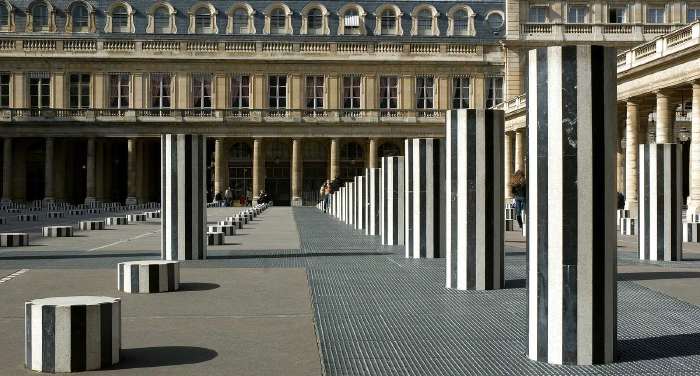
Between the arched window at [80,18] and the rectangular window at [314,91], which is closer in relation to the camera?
the rectangular window at [314,91]

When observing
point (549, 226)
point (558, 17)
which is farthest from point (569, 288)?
point (558, 17)

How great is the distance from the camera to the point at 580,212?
8.27m

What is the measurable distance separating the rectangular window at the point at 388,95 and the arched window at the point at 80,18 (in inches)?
871

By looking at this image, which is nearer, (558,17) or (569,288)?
(569,288)

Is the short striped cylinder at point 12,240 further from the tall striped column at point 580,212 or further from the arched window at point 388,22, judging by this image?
the arched window at point 388,22

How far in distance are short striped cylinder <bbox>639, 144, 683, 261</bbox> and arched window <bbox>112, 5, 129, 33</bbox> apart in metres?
58.7

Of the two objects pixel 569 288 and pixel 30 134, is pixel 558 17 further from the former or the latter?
pixel 569 288

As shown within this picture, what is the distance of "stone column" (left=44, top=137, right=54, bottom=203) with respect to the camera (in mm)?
67375

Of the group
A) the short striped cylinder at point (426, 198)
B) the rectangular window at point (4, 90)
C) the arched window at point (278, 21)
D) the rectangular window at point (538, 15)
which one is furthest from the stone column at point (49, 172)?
the short striped cylinder at point (426, 198)

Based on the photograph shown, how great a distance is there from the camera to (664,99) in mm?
38000

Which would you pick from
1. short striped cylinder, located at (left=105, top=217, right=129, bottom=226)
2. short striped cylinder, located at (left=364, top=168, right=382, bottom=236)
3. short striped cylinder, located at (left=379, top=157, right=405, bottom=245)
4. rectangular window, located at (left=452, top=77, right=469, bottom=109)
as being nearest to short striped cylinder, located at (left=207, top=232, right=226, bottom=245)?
short striped cylinder, located at (left=379, top=157, right=405, bottom=245)

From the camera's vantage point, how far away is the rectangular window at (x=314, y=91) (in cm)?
6981

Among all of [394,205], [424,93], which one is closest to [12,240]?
Result: [394,205]

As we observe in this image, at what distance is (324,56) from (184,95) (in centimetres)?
1015
